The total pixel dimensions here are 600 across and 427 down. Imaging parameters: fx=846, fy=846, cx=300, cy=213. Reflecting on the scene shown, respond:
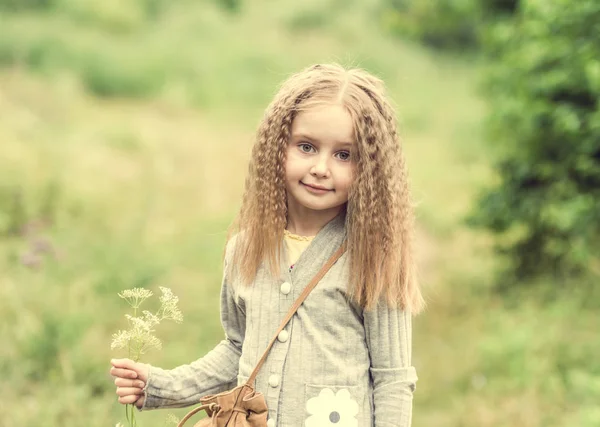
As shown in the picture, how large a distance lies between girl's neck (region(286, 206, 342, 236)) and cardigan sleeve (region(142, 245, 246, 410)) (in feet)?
0.77

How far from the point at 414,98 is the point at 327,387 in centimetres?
1686

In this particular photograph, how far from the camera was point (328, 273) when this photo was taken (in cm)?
228

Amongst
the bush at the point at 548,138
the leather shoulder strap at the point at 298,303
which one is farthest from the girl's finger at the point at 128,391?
the bush at the point at 548,138

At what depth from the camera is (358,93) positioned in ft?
7.55

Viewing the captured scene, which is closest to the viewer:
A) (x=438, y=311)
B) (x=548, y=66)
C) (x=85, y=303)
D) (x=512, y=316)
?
(x=85, y=303)

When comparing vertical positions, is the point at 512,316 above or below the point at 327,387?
above

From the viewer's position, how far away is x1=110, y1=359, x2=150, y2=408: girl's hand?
2219 millimetres

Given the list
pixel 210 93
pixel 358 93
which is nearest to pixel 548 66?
pixel 358 93

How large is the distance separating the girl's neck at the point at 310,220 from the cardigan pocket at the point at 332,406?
44cm

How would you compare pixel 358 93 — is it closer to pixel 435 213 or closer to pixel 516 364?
pixel 516 364

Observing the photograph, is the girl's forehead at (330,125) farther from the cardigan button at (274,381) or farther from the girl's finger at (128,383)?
the girl's finger at (128,383)

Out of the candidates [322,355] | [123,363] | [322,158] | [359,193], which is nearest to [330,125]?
[322,158]

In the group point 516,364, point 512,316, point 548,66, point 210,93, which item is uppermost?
point 210,93

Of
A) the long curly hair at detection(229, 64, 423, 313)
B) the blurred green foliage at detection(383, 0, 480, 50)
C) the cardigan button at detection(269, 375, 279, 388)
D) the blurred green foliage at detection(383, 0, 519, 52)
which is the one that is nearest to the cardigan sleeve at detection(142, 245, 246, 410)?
the long curly hair at detection(229, 64, 423, 313)
